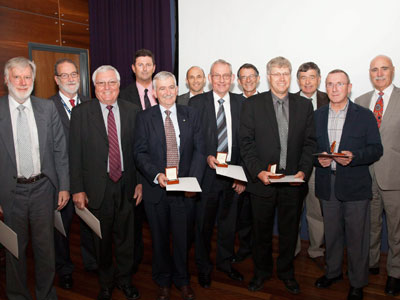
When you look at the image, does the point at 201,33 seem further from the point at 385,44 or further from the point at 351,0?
the point at 385,44

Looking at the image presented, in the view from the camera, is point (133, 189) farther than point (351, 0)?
No

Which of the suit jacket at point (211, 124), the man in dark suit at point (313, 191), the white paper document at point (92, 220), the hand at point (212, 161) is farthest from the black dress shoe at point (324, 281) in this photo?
the white paper document at point (92, 220)

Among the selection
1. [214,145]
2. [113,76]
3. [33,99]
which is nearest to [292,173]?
[214,145]

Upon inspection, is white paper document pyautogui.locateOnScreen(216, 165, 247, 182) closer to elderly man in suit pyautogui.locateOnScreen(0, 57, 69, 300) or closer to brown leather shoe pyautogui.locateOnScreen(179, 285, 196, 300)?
brown leather shoe pyautogui.locateOnScreen(179, 285, 196, 300)

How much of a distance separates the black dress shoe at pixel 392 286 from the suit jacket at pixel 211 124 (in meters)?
1.72

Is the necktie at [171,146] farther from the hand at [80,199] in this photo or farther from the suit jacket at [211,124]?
the hand at [80,199]

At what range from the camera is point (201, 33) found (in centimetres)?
452

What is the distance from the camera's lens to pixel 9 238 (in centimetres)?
217

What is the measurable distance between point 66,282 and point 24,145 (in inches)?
55.3

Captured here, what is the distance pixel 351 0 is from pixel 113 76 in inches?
113

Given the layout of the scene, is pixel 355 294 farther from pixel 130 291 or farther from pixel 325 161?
pixel 130 291

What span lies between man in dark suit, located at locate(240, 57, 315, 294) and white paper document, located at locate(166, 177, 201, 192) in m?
0.56

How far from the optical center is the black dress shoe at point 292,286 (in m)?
2.83

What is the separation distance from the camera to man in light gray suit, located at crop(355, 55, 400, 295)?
2.83 metres
